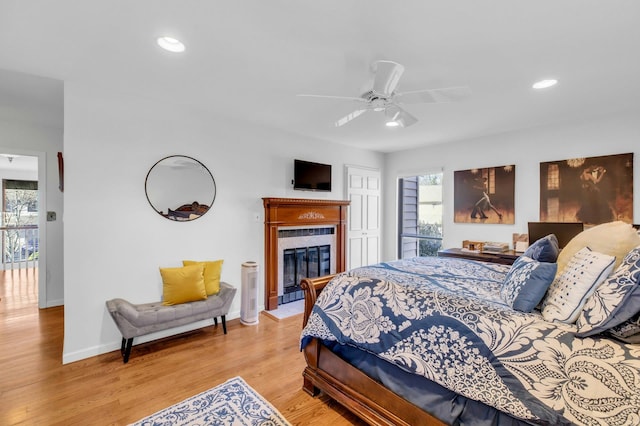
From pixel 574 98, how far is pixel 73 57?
4.38m

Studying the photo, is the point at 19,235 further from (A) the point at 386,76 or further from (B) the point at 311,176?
(A) the point at 386,76

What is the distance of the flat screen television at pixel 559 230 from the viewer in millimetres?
3463

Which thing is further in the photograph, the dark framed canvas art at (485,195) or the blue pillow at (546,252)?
the dark framed canvas art at (485,195)

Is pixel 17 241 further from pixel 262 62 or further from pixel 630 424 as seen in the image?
pixel 630 424

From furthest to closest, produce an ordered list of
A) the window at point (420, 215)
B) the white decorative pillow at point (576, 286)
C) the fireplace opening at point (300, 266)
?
the window at point (420, 215)
the fireplace opening at point (300, 266)
the white decorative pillow at point (576, 286)

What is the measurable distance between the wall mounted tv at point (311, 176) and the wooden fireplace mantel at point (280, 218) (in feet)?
0.83

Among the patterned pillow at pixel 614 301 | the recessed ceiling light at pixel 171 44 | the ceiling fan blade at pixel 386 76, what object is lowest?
the patterned pillow at pixel 614 301

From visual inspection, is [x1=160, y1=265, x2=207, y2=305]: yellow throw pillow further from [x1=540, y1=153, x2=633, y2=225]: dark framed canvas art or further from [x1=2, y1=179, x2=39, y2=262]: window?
[x1=2, y1=179, x2=39, y2=262]: window

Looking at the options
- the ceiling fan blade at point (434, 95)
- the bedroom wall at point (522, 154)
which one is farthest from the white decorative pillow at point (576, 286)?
the bedroom wall at point (522, 154)

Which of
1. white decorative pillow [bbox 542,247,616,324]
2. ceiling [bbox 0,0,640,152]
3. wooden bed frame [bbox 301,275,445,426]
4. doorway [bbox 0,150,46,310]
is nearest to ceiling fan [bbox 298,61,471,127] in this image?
ceiling [bbox 0,0,640,152]

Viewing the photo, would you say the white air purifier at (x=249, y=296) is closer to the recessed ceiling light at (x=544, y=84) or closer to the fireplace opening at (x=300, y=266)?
the fireplace opening at (x=300, y=266)

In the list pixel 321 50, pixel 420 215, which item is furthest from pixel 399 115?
pixel 420 215

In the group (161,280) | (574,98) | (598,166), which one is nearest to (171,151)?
(161,280)

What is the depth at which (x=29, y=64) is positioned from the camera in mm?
2311
